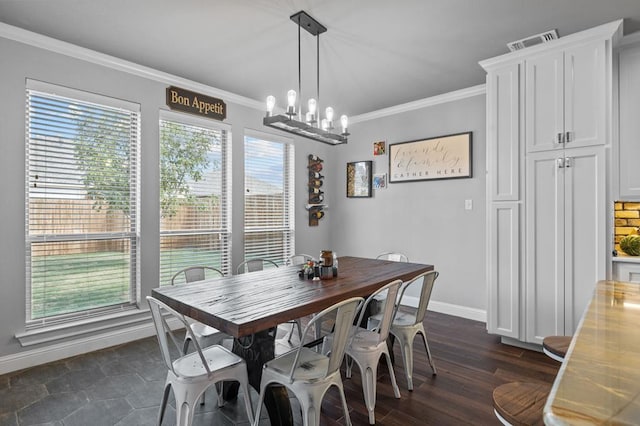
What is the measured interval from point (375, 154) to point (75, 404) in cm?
428

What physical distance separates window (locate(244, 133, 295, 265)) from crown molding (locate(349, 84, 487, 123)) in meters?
1.23

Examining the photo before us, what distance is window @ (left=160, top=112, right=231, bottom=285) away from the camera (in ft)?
12.3

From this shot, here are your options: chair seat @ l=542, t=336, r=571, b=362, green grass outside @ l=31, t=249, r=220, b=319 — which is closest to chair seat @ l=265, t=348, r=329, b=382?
chair seat @ l=542, t=336, r=571, b=362

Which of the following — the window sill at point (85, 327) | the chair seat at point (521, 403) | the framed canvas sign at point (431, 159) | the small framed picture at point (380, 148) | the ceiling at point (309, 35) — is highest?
the ceiling at point (309, 35)

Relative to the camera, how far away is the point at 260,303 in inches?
78.7

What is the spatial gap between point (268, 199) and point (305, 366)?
3134 millimetres

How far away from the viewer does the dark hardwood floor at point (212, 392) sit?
2.15 metres

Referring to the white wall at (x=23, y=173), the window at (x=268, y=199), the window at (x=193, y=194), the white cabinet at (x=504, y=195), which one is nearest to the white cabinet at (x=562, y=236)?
the white cabinet at (x=504, y=195)

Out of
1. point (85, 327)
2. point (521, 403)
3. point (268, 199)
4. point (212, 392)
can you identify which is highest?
point (268, 199)

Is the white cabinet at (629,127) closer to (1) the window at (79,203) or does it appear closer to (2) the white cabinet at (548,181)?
(2) the white cabinet at (548,181)

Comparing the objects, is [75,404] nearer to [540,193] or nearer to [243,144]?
[243,144]

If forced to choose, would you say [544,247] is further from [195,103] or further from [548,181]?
[195,103]

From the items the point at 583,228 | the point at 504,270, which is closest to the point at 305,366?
the point at 504,270

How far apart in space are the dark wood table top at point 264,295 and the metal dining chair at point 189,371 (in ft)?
0.59
